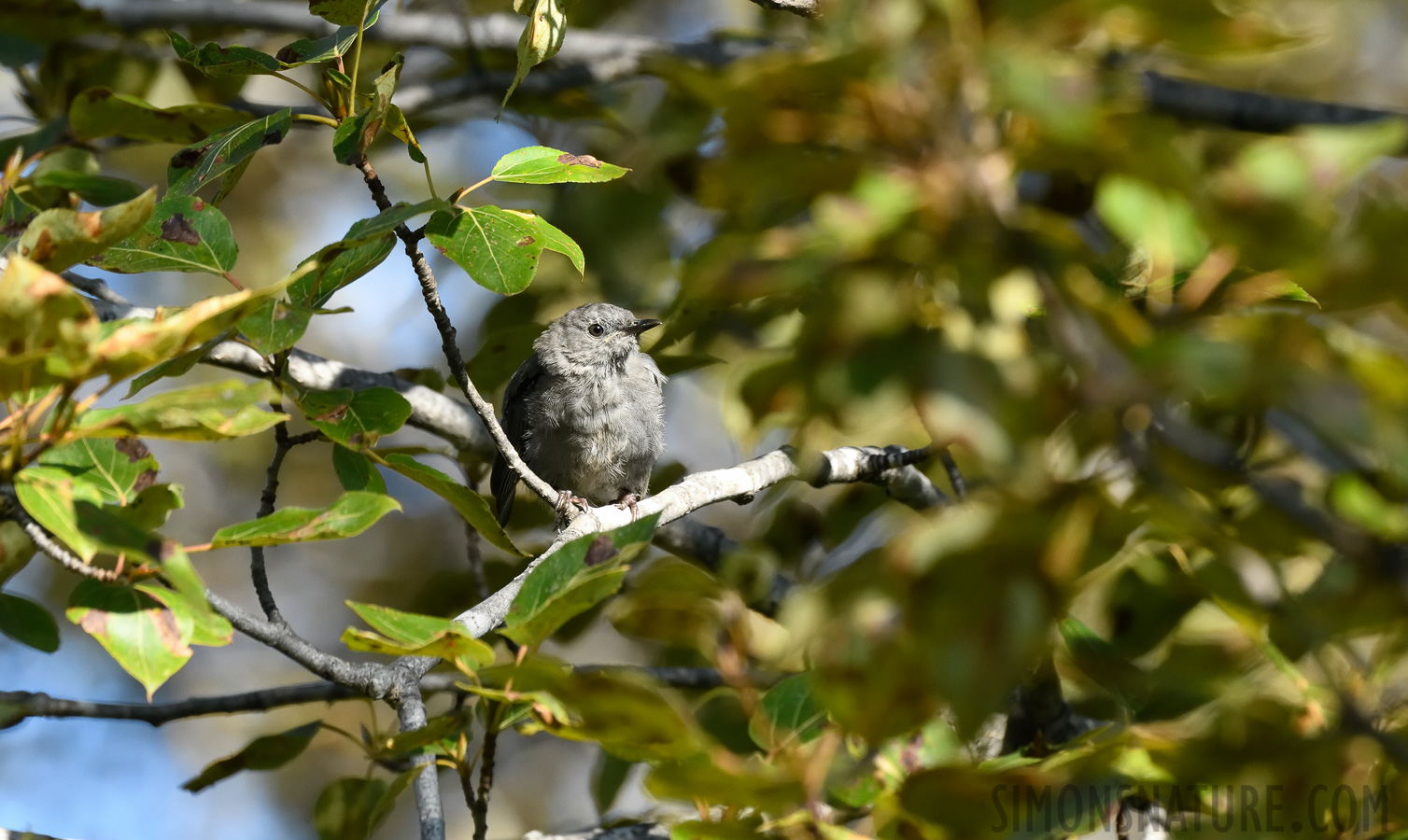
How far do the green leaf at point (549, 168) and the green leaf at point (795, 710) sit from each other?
4.35ft

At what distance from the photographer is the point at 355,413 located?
8.73 ft

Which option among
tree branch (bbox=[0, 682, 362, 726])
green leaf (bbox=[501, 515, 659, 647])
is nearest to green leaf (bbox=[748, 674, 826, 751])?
green leaf (bbox=[501, 515, 659, 647])

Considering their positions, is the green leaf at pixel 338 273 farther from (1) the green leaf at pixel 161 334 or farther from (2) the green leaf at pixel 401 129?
(1) the green leaf at pixel 161 334

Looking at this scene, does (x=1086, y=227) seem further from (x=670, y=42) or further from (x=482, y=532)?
(x=482, y=532)

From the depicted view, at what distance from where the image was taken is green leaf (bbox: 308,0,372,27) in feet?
8.93

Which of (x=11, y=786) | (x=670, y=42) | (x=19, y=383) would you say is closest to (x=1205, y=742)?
(x=19, y=383)

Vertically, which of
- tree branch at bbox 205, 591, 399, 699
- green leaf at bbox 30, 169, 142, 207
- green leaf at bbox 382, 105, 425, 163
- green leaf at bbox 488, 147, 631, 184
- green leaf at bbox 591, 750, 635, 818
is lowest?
green leaf at bbox 591, 750, 635, 818

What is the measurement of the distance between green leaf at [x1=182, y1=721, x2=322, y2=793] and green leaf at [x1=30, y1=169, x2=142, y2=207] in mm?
1762

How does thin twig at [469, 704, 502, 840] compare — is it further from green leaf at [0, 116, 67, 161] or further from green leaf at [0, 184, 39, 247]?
green leaf at [0, 116, 67, 161]

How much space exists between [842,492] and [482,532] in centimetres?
194

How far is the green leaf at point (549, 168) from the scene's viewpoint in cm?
269

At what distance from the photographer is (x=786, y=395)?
3.67ft

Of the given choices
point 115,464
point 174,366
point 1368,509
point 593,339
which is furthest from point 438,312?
point 593,339

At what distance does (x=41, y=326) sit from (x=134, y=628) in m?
0.68
